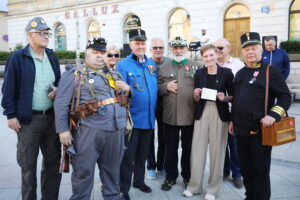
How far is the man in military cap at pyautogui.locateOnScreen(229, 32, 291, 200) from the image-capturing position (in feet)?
10.6

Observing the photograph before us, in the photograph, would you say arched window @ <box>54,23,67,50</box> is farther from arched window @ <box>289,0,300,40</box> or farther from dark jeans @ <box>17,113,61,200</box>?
dark jeans @ <box>17,113,61,200</box>

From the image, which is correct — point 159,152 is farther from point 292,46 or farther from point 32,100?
point 292,46

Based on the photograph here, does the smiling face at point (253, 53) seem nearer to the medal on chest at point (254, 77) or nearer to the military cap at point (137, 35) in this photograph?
the medal on chest at point (254, 77)

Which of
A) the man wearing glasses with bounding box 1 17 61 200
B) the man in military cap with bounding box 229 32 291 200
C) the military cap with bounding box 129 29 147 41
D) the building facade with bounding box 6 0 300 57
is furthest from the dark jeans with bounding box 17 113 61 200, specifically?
the building facade with bounding box 6 0 300 57

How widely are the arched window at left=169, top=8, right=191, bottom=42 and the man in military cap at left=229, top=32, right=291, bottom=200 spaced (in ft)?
57.3

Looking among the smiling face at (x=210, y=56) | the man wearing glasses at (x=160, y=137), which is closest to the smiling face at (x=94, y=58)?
the smiling face at (x=210, y=56)

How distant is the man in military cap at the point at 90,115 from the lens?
9.95ft

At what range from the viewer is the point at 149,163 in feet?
15.9

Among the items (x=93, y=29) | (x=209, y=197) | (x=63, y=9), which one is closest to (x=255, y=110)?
(x=209, y=197)

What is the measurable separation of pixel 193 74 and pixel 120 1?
20702 mm

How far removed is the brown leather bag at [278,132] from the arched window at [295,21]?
15.2 meters

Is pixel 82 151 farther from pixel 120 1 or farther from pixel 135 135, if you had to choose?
pixel 120 1

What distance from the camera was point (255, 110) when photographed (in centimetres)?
330

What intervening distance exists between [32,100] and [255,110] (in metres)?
2.40
